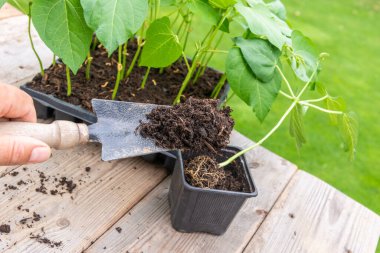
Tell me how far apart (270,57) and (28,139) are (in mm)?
499

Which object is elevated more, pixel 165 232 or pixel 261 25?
pixel 261 25

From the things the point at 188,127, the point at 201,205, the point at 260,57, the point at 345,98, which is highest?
the point at 260,57

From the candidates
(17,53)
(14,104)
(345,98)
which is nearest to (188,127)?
(14,104)

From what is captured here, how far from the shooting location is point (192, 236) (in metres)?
0.80

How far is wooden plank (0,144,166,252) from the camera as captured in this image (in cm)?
72

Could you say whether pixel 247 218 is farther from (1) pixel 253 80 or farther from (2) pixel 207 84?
(2) pixel 207 84

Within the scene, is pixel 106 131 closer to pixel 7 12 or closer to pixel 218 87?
pixel 218 87

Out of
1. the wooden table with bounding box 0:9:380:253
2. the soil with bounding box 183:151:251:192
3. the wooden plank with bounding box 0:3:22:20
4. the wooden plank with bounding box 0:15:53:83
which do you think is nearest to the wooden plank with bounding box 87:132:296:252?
the wooden table with bounding box 0:9:380:253

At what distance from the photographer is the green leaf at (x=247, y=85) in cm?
83

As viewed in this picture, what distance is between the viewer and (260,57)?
83 cm

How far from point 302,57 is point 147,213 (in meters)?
0.48

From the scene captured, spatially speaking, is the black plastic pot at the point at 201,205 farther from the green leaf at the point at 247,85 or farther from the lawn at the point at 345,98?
the lawn at the point at 345,98

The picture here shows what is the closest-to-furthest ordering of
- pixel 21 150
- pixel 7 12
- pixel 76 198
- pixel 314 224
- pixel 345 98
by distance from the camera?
pixel 21 150 → pixel 76 198 → pixel 314 224 → pixel 7 12 → pixel 345 98

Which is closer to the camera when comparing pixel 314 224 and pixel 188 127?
pixel 188 127
